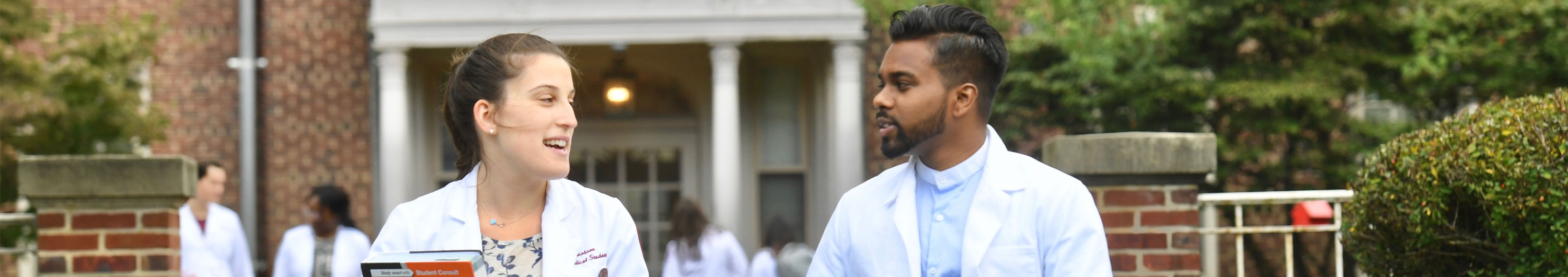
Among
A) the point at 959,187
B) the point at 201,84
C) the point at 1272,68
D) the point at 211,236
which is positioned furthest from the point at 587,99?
the point at 959,187

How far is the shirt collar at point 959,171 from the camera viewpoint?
2.45 m

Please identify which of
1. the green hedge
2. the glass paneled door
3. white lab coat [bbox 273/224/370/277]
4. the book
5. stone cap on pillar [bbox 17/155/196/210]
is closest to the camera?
the book

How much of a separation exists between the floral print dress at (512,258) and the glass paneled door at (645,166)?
8820 mm

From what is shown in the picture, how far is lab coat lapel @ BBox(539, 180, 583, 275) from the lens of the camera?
7.69 feet

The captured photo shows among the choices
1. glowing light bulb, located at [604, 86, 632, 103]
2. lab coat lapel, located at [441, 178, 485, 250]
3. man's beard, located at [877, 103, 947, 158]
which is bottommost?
lab coat lapel, located at [441, 178, 485, 250]

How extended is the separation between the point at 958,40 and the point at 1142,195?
1721mm

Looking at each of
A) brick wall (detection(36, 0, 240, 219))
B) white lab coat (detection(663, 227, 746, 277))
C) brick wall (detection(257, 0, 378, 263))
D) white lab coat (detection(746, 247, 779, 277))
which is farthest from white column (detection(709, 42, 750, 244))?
brick wall (detection(36, 0, 240, 219))

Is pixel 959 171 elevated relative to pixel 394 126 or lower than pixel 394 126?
lower

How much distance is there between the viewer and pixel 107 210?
13.9 feet

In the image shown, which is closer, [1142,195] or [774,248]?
[1142,195]

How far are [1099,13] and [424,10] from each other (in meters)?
5.09

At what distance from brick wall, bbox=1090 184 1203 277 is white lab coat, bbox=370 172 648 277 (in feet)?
6.15

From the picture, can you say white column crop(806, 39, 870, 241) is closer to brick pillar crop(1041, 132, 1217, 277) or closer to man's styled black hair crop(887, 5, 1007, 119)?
brick pillar crop(1041, 132, 1217, 277)

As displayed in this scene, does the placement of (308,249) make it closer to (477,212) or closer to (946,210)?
(477,212)
